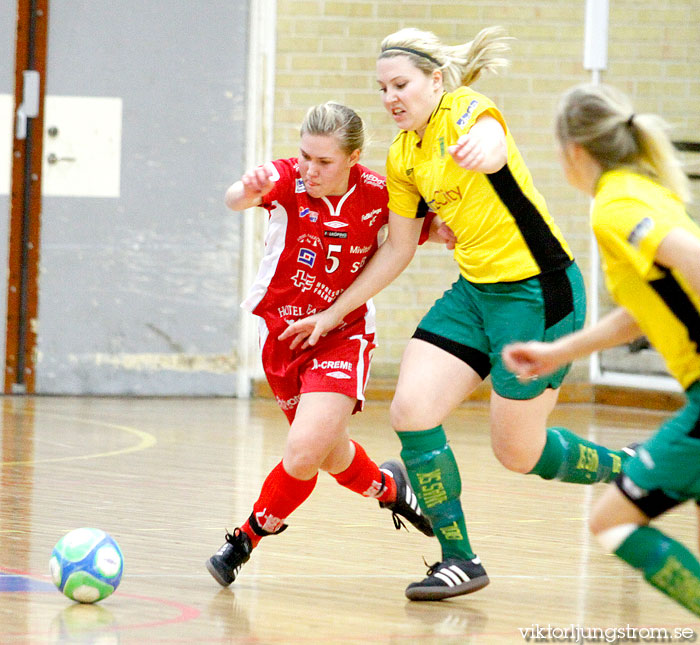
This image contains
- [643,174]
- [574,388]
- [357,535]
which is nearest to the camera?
[643,174]

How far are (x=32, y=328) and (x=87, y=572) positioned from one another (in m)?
5.62

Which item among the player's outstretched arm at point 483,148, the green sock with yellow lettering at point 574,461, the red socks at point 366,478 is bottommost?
the red socks at point 366,478

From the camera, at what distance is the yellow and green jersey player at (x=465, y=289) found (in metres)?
3.37

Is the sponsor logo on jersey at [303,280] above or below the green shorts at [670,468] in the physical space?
above

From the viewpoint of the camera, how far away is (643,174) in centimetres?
260

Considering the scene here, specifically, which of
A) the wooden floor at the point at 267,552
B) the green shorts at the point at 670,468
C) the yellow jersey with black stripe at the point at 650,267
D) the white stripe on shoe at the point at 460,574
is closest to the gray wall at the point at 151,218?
the wooden floor at the point at 267,552

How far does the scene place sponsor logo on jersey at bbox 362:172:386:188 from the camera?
148 inches

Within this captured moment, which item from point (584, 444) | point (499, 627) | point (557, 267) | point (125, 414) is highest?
point (557, 267)

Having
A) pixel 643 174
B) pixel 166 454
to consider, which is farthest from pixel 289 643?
pixel 166 454

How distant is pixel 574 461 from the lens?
145 inches

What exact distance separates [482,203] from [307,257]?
23.4 inches

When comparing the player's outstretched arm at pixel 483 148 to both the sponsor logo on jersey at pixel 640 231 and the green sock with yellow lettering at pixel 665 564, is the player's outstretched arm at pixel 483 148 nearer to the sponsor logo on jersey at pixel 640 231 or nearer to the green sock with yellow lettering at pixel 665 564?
the sponsor logo on jersey at pixel 640 231

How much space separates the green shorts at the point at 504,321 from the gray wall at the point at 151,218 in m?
5.33

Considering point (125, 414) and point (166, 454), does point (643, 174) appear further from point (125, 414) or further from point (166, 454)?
point (125, 414)
